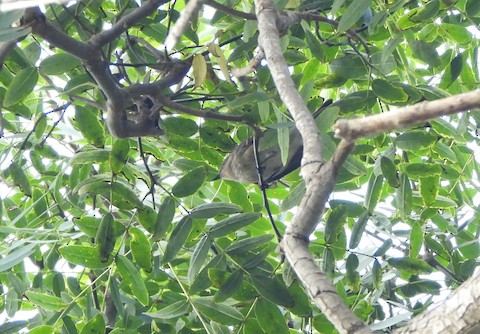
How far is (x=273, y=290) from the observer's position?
3.18 feet

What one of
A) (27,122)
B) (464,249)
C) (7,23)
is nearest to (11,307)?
(27,122)

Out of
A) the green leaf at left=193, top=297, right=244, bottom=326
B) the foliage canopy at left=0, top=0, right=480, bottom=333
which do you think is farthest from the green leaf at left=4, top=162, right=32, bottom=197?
the green leaf at left=193, top=297, right=244, bottom=326

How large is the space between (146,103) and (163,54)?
2.7 inches

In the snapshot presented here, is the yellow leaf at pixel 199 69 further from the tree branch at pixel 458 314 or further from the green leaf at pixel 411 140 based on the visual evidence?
the tree branch at pixel 458 314

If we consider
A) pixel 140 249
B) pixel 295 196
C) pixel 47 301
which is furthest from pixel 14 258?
pixel 295 196

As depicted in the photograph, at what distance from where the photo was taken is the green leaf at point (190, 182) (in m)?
1.03

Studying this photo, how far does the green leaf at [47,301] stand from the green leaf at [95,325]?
72 mm

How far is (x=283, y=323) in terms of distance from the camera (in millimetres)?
979

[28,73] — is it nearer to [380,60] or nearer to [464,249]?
[380,60]

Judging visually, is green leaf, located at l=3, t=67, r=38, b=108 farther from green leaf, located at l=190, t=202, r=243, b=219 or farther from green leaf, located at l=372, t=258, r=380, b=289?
green leaf, located at l=372, t=258, r=380, b=289

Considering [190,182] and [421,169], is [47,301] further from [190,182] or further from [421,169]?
[421,169]

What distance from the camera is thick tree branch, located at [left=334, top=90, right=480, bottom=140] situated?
0.45 meters

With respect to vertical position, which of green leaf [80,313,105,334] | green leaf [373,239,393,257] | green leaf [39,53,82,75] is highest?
green leaf [39,53,82,75]

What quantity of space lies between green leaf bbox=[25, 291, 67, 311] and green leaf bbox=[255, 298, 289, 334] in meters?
0.27
